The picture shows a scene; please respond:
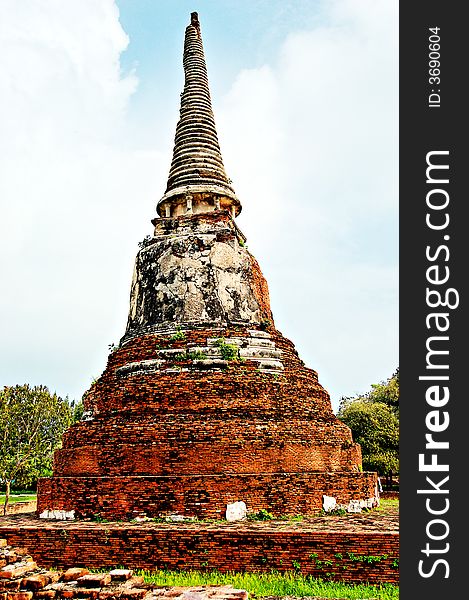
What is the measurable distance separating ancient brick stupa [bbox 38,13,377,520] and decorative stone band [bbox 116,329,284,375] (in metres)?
0.03

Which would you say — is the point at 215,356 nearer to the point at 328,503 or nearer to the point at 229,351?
the point at 229,351

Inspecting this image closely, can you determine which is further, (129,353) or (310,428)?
(129,353)

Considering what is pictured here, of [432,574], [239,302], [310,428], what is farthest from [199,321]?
[432,574]

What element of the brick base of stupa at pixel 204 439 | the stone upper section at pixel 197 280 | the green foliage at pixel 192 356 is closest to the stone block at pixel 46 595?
the brick base of stupa at pixel 204 439

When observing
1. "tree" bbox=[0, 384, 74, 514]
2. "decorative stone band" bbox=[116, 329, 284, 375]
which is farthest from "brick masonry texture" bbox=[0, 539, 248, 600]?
"tree" bbox=[0, 384, 74, 514]

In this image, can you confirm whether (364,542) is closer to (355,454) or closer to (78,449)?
(355,454)

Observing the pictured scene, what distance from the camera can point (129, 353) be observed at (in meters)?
14.5

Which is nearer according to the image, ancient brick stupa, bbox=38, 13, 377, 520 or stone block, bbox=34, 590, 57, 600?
stone block, bbox=34, 590, 57, 600

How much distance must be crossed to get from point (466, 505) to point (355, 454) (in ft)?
26.3

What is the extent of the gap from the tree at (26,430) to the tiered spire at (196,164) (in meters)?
15.3

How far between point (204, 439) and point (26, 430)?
1955 cm

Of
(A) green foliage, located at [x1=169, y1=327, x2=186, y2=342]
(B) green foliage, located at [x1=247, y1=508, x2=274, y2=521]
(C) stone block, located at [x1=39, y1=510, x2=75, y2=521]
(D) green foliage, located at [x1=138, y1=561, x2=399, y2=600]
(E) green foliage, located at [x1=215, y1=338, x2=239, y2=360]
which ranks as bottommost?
(D) green foliage, located at [x1=138, y1=561, x2=399, y2=600]

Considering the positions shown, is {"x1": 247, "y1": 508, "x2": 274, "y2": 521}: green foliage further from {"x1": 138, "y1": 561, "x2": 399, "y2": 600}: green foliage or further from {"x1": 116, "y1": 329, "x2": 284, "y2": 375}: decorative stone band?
{"x1": 116, "y1": 329, "x2": 284, "y2": 375}: decorative stone band

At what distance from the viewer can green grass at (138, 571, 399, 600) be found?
8062mm
